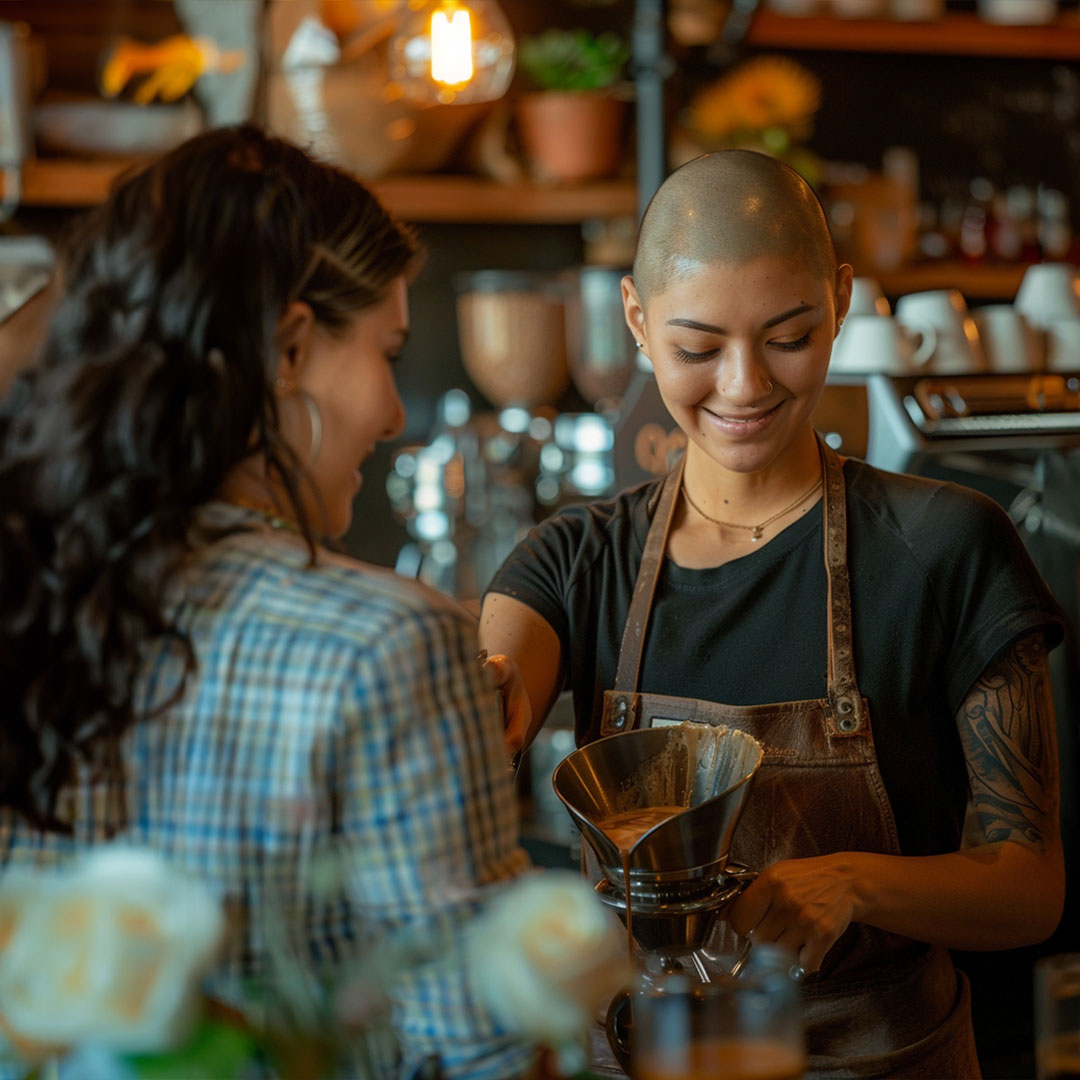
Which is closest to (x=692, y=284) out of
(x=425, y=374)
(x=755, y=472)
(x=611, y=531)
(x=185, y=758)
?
(x=755, y=472)

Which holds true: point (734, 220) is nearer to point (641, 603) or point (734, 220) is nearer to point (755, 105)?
point (641, 603)

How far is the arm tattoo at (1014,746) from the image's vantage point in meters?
1.40

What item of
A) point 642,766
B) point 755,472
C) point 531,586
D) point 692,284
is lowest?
→ point 642,766

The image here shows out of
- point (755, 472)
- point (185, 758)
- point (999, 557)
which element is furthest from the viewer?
point (755, 472)

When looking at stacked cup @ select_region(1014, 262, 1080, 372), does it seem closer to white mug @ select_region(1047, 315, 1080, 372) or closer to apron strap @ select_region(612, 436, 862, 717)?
white mug @ select_region(1047, 315, 1080, 372)

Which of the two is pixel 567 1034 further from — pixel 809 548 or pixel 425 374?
pixel 425 374

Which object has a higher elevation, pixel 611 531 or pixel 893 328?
pixel 893 328

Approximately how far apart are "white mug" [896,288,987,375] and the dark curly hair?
1.81m

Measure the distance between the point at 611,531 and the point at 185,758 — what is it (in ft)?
2.82

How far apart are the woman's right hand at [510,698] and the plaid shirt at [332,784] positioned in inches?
21.1

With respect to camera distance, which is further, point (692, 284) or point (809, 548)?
point (809, 548)

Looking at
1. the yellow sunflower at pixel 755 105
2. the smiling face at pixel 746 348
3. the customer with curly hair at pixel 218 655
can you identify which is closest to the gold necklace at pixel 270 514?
the customer with curly hair at pixel 218 655

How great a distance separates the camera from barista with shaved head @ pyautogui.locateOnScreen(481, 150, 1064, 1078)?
140 cm

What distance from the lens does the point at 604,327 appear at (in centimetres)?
306
